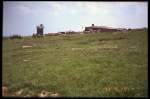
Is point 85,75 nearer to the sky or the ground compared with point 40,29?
nearer to the ground

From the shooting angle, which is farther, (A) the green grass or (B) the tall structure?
(B) the tall structure

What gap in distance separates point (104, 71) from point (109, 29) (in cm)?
3108

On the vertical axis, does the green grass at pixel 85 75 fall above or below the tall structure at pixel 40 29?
below

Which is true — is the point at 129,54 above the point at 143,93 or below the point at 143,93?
above

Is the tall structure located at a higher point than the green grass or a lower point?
higher

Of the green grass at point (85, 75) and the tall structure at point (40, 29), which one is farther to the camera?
the tall structure at point (40, 29)

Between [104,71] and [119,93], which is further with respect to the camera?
[104,71]

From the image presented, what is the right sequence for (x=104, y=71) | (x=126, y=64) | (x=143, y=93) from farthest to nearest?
(x=126, y=64) < (x=104, y=71) < (x=143, y=93)

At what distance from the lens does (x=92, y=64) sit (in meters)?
14.8

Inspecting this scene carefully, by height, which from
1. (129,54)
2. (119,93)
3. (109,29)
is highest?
(109,29)

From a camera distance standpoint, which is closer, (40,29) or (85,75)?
(85,75)

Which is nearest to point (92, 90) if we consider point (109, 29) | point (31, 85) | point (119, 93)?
point (119, 93)

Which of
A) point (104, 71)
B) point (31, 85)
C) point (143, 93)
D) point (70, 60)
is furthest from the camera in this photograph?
point (70, 60)

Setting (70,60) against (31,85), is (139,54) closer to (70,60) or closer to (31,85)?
(70,60)
